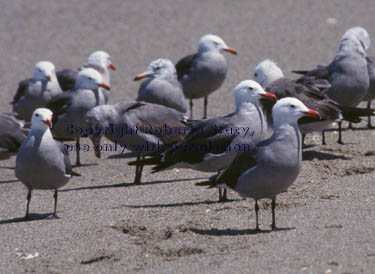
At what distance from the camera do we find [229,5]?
64.2 ft

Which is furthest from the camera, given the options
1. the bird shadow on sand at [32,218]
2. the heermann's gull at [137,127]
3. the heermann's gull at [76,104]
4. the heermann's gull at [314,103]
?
the heermann's gull at [76,104]

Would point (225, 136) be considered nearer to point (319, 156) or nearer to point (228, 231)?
point (228, 231)

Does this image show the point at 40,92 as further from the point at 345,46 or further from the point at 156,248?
the point at 156,248

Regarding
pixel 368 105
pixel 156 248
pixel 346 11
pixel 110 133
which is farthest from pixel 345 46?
pixel 346 11

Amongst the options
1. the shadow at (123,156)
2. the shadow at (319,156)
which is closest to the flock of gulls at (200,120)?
the shadow at (319,156)

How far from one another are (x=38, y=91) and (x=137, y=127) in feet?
9.87

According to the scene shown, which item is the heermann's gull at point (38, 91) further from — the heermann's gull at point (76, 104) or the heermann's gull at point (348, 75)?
the heermann's gull at point (348, 75)

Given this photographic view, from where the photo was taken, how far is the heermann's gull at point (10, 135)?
991 cm

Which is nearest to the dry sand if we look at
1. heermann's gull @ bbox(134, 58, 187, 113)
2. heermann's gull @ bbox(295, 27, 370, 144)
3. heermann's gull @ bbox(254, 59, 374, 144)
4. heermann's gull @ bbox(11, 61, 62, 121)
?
heermann's gull @ bbox(254, 59, 374, 144)

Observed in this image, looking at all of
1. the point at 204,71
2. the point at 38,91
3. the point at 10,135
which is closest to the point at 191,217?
the point at 10,135

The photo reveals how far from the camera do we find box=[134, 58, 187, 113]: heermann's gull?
36.6ft

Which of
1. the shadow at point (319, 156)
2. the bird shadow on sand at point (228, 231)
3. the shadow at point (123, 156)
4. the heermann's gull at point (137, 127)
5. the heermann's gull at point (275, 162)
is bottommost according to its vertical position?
the shadow at point (123, 156)

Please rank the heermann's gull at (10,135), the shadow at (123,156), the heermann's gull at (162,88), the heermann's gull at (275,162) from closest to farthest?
the heermann's gull at (275,162) → the heermann's gull at (10,135) → the shadow at (123,156) → the heermann's gull at (162,88)

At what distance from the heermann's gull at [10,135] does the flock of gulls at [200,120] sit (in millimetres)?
12
